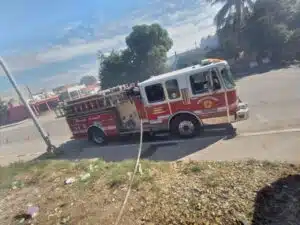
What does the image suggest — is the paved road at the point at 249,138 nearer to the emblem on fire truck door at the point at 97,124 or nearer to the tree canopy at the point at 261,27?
the emblem on fire truck door at the point at 97,124

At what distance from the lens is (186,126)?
11.8 m

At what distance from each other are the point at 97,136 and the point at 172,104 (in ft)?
14.7

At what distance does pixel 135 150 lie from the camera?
12.2 m

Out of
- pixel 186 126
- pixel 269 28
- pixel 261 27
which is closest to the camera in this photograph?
pixel 186 126

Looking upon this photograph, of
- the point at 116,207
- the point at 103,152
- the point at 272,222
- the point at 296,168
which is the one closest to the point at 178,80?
the point at 103,152

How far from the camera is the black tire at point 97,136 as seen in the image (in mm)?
13852

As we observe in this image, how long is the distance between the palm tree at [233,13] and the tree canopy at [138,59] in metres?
7.29

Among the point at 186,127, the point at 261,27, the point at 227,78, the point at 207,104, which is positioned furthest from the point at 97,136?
the point at 261,27

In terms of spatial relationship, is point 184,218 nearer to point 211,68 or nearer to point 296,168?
point 296,168

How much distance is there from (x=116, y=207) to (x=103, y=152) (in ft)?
23.2

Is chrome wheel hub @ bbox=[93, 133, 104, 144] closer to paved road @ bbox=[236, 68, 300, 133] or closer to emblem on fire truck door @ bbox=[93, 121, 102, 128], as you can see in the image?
emblem on fire truck door @ bbox=[93, 121, 102, 128]

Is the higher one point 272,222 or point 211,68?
point 211,68

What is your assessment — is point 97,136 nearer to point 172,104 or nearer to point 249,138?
point 172,104

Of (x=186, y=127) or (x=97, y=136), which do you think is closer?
(x=186, y=127)
